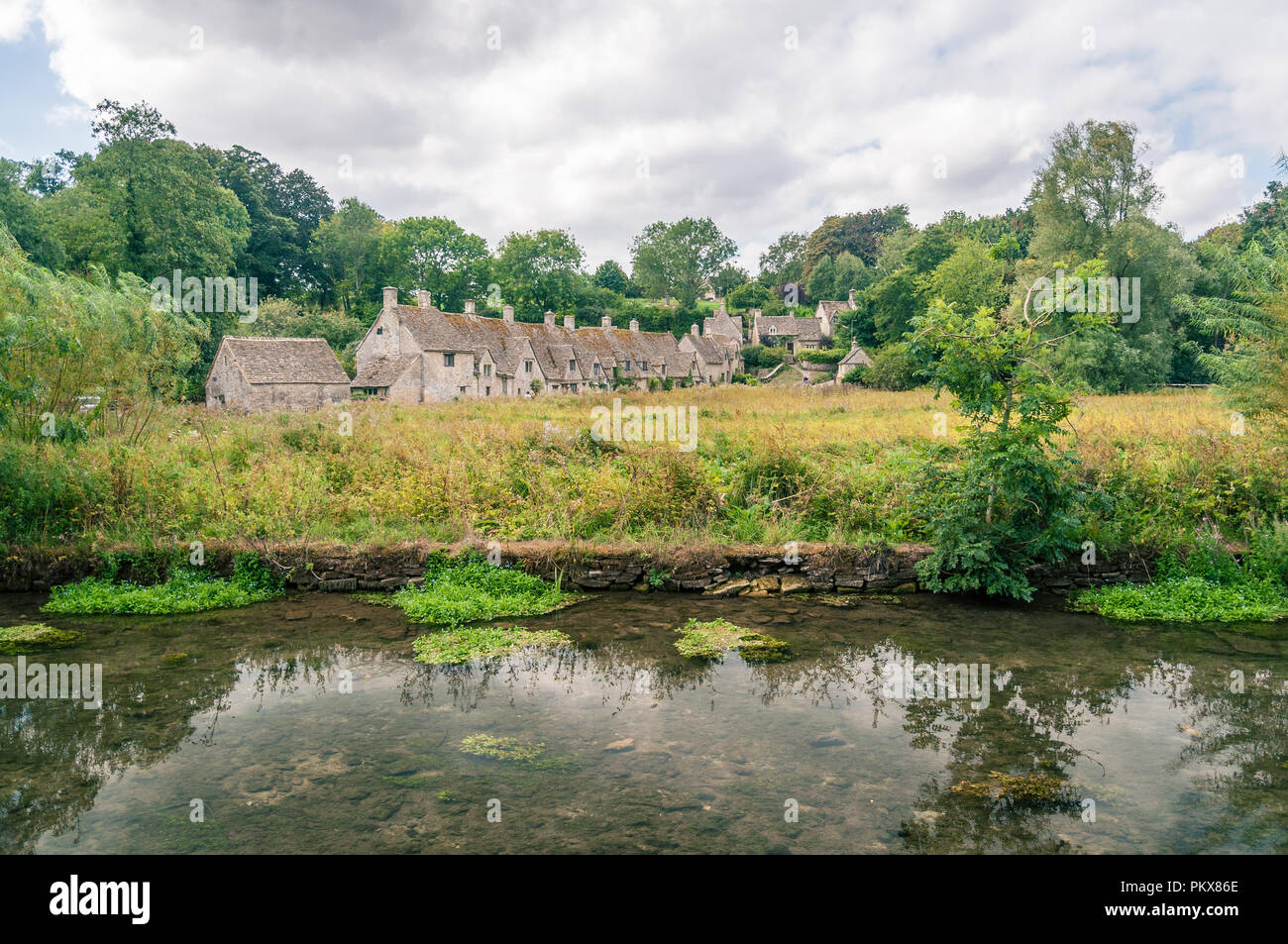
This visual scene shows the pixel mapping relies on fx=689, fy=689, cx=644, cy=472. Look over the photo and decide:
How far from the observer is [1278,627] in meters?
8.80

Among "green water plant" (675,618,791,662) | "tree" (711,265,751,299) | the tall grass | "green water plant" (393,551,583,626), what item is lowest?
"green water plant" (675,618,791,662)

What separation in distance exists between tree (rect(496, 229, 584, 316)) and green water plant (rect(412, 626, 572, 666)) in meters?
63.5

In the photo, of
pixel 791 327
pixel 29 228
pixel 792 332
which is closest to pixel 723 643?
pixel 29 228

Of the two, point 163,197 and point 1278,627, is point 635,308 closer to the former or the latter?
point 163,197

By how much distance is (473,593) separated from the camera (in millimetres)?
9828

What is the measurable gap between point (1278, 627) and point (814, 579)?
19.0 feet

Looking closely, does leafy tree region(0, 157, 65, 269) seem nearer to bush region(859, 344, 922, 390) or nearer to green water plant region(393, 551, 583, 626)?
green water plant region(393, 551, 583, 626)

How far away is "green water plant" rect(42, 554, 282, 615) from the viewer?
9.49 meters

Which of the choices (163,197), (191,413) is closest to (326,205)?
(163,197)

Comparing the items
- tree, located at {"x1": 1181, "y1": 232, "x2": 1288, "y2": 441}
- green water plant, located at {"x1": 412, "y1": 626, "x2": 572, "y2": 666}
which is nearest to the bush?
tree, located at {"x1": 1181, "y1": 232, "x2": 1288, "y2": 441}

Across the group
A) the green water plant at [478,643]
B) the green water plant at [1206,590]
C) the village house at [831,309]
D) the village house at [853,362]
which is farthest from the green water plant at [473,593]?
the village house at [831,309]

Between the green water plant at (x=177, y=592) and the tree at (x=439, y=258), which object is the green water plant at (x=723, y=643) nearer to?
the green water plant at (x=177, y=592)

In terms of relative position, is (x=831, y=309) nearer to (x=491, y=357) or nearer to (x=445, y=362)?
(x=491, y=357)

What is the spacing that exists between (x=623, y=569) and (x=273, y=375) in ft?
109
